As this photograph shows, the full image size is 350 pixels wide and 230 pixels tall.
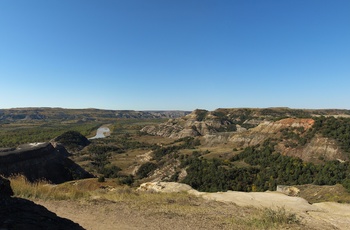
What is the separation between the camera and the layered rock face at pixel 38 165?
3697 centimetres

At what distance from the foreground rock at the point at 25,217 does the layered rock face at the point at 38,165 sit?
32.2 m

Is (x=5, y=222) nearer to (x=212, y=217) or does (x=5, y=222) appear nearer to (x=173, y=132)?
(x=212, y=217)

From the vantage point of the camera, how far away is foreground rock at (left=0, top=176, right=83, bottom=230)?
5.54 metres

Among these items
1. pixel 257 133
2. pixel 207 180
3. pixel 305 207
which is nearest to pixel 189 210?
pixel 305 207

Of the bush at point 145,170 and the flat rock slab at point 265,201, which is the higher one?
the flat rock slab at point 265,201

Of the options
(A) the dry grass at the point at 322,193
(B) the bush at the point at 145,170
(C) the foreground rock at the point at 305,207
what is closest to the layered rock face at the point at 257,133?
(B) the bush at the point at 145,170

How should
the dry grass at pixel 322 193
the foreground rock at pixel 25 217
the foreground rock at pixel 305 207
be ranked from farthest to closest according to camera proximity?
the dry grass at pixel 322 193, the foreground rock at pixel 305 207, the foreground rock at pixel 25 217

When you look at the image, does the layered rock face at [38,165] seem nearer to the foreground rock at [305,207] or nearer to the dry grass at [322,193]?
the foreground rock at [305,207]

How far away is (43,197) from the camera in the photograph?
11.7 meters

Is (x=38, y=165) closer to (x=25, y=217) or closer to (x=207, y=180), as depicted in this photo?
(x=207, y=180)

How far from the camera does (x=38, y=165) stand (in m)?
41.9

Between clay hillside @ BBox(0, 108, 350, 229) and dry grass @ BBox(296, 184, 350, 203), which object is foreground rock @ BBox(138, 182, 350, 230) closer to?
clay hillside @ BBox(0, 108, 350, 229)

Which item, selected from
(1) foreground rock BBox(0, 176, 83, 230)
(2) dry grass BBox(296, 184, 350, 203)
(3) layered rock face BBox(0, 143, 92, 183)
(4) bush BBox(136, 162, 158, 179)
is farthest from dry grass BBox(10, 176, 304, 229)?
(4) bush BBox(136, 162, 158, 179)

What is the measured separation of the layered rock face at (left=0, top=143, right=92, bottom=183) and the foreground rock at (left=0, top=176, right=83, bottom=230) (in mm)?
32189
